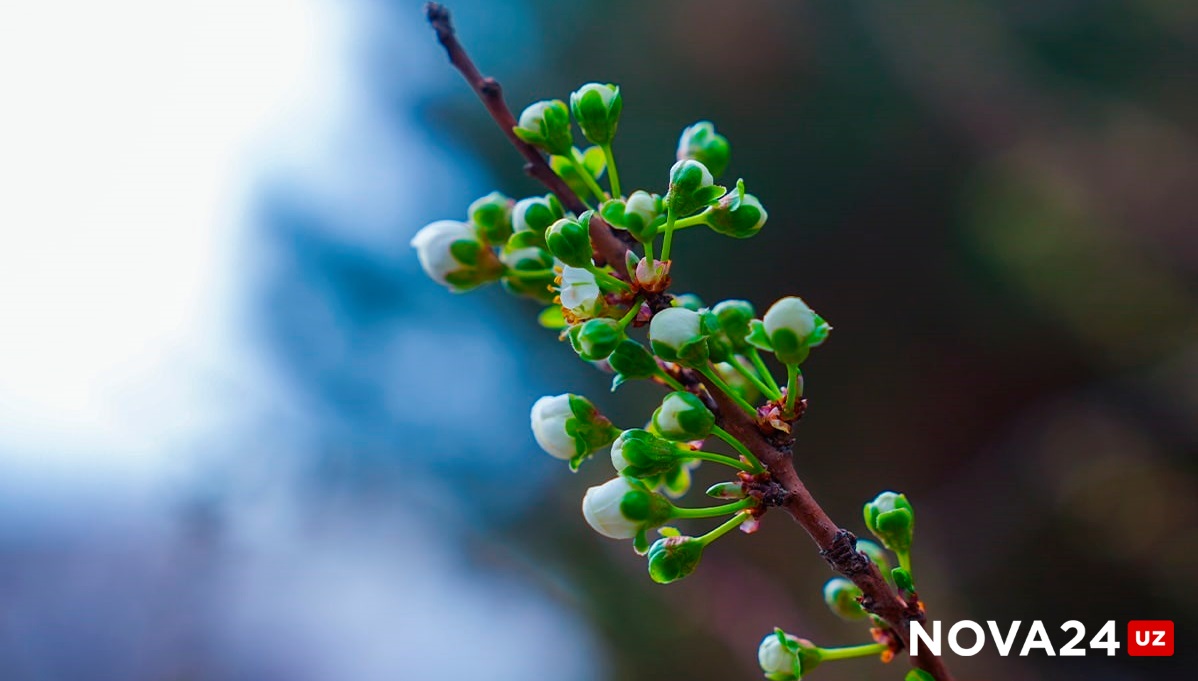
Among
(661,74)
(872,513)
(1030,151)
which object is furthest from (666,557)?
(661,74)

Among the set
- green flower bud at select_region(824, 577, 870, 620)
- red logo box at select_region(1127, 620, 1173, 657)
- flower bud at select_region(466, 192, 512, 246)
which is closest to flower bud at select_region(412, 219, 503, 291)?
flower bud at select_region(466, 192, 512, 246)

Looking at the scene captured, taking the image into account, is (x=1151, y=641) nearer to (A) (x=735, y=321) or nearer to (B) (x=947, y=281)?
(A) (x=735, y=321)

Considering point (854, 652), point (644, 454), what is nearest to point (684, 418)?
point (644, 454)

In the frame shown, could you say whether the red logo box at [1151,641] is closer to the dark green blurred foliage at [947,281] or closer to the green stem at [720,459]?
the green stem at [720,459]

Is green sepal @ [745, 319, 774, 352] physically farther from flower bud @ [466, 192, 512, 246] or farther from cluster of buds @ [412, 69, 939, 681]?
flower bud @ [466, 192, 512, 246]

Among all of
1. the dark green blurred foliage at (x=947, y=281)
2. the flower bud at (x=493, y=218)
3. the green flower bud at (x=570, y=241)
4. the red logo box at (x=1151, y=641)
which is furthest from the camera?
the dark green blurred foliage at (x=947, y=281)

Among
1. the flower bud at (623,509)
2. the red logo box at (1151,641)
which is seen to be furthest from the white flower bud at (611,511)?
the red logo box at (1151,641)

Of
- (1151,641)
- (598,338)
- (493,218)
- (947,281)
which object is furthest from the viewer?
(947,281)
